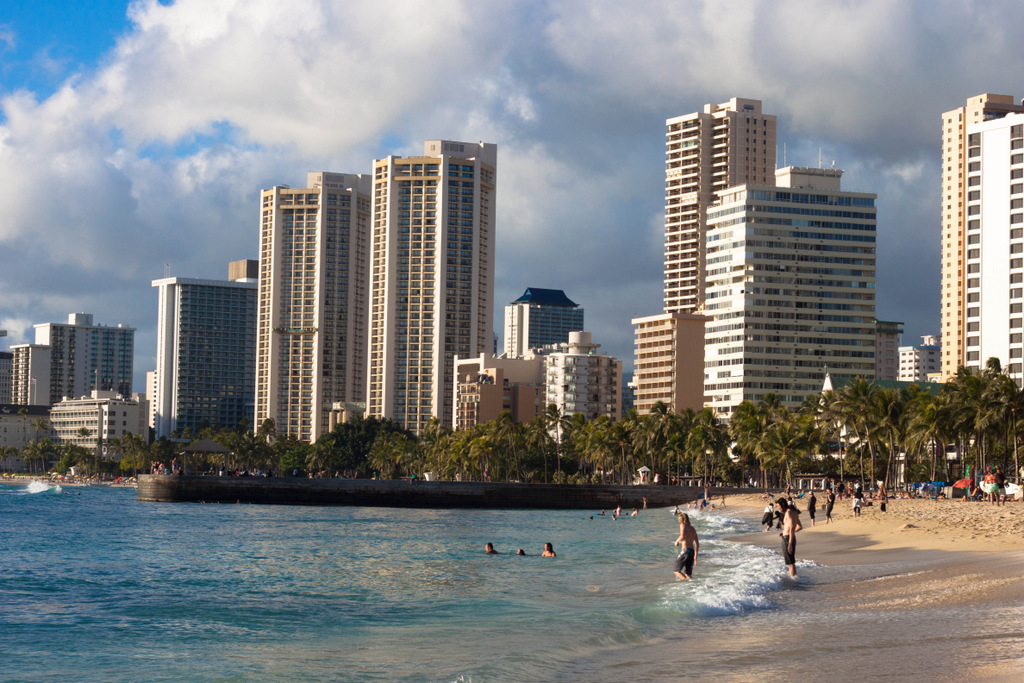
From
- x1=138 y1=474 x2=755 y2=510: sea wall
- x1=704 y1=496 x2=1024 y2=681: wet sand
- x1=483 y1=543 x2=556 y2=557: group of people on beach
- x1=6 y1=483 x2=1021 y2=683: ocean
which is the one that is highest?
x1=704 y1=496 x2=1024 y2=681: wet sand

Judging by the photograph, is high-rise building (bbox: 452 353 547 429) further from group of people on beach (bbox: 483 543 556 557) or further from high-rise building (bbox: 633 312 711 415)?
group of people on beach (bbox: 483 543 556 557)

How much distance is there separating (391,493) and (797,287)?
80.1 meters

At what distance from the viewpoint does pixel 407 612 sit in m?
29.2

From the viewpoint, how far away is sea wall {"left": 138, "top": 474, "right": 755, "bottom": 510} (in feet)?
353

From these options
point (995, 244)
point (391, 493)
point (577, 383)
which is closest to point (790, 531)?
point (391, 493)

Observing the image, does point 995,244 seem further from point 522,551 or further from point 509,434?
point 522,551

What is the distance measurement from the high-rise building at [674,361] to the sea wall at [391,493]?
204 ft

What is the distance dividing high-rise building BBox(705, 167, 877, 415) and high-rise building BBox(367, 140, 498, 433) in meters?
46.8

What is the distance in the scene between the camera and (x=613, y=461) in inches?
5290

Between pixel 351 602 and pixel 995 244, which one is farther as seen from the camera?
pixel 995 244

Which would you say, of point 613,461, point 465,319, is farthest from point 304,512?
point 465,319

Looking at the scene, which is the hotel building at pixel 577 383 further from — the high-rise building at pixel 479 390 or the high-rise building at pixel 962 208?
the high-rise building at pixel 962 208

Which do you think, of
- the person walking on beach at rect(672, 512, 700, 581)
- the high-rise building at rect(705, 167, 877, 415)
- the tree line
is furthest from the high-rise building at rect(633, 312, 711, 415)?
the person walking on beach at rect(672, 512, 700, 581)

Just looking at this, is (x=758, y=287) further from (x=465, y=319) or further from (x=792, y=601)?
(x=792, y=601)
